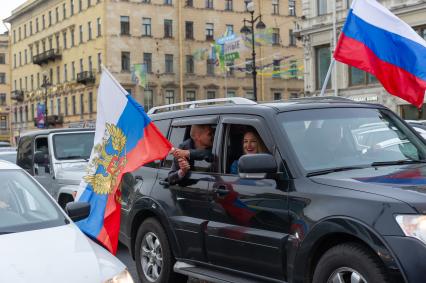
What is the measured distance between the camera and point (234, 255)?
5516 millimetres

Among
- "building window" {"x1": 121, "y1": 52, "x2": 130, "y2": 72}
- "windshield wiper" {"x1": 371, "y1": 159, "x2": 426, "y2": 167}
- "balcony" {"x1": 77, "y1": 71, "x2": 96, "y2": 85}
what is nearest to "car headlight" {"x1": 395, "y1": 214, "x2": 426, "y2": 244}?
"windshield wiper" {"x1": 371, "y1": 159, "x2": 426, "y2": 167}

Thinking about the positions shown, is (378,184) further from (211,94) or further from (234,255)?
(211,94)

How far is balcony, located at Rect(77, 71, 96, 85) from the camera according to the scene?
6762 centimetres

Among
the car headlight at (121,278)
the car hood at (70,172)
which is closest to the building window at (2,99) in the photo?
the car hood at (70,172)

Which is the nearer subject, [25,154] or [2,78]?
[25,154]

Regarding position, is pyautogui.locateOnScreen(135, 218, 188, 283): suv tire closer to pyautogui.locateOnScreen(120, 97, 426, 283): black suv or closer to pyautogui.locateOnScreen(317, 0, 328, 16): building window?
pyautogui.locateOnScreen(120, 97, 426, 283): black suv

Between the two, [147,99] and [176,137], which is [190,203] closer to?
[176,137]

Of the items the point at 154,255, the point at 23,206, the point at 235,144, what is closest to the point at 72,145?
the point at 154,255

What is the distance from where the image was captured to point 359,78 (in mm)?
39969

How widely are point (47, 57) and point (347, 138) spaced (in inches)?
2992

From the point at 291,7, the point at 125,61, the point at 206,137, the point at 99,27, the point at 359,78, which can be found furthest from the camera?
the point at 291,7

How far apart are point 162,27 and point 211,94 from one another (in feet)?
30.9

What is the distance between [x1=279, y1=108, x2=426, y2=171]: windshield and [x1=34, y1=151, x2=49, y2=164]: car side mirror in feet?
23.2

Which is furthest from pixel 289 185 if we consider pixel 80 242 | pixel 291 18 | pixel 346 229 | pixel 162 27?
pixel 291 18
